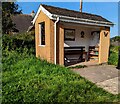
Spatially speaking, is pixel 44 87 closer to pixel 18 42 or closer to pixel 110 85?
pixel 110 85

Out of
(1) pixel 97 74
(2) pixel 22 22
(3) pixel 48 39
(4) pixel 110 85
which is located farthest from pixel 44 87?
(2) pixel 22 22

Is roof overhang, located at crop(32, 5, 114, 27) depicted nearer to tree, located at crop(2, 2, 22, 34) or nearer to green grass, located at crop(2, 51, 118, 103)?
green grass, located at crop(2, 51, 118, 103)

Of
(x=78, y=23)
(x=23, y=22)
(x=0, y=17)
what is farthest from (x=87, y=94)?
(x=23, y=22)

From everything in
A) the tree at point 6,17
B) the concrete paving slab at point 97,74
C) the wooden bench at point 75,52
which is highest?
the tree at point 6,17

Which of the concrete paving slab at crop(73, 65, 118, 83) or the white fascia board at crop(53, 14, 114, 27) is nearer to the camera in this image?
the concrete paving slab at crop(73, 65, 118, 83)

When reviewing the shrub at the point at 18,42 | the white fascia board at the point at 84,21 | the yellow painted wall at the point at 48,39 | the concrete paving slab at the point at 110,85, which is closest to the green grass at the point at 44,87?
the concrete paving slab at the point at 110,85

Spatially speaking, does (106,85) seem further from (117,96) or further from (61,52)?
(61,52)

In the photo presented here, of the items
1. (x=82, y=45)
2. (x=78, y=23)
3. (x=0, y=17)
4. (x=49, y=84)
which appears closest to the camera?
(x=49, y=84)

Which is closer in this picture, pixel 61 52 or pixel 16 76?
pixel 16 76

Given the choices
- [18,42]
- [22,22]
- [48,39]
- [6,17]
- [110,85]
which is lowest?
[110,85]

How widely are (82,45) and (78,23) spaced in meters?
3.10

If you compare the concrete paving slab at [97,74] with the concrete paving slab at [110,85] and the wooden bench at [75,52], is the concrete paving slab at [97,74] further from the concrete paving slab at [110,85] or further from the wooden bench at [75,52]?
the wooden bench at [75,52]

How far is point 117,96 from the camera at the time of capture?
19.2 ft

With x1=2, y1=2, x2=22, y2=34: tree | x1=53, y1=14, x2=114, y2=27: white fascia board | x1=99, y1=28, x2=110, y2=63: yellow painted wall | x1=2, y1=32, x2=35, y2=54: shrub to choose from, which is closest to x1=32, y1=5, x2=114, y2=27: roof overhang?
x1=53, y1=14, x2=114, y2=27: white fascia board
